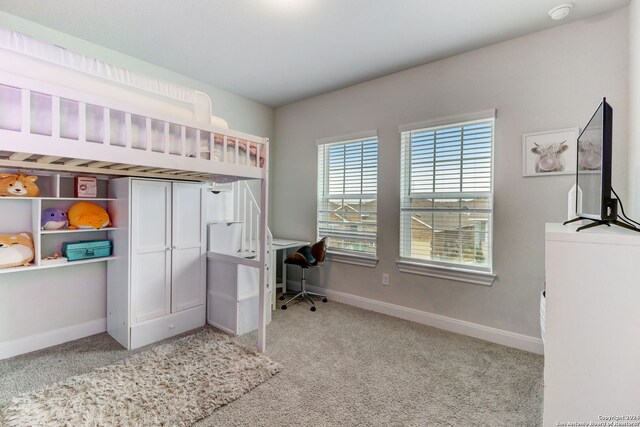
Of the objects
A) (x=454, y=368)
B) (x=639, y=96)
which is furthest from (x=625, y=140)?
(x=454, y=368)

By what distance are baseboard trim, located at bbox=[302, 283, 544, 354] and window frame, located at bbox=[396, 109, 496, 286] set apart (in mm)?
406

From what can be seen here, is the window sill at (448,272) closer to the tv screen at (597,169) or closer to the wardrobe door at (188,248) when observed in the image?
the tv screen at (597,169)

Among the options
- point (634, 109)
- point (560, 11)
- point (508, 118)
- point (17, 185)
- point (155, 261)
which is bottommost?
point (155, 261)

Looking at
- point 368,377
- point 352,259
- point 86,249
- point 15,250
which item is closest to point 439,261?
point 352,259

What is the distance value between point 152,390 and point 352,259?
7.54ft

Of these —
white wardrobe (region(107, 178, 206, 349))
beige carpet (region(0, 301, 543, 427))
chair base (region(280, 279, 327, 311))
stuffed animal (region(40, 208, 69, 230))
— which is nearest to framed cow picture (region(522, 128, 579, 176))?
beige carpet (region(0, 301, 543, 427))

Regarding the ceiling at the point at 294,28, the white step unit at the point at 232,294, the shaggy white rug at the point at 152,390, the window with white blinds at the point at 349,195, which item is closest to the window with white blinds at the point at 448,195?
the window with white blinds at the point at 349,195

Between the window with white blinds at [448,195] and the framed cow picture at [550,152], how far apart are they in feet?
0.91

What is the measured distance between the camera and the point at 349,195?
11.9 ft

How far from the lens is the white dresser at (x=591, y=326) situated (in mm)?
1048

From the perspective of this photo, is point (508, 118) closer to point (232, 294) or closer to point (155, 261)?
point (232, 294)

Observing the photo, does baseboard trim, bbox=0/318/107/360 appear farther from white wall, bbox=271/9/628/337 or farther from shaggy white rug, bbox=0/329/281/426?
white wall, bbox=271/9/628/337

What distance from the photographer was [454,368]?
220cm

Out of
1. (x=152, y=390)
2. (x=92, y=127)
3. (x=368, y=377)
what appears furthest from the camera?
(x=368, y=377)
